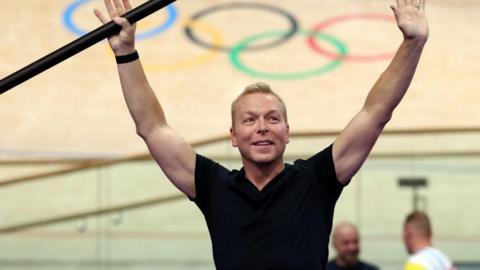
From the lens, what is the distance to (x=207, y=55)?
12180 millimetres

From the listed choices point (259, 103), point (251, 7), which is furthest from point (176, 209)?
point (251, 7)

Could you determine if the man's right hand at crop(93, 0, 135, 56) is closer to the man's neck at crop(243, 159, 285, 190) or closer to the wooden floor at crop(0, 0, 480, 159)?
the man's neck at crop(243, 159, 285, 190)

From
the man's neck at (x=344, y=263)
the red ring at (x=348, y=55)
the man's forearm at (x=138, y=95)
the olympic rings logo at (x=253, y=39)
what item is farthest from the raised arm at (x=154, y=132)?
the red ring at (x=348, y=55)

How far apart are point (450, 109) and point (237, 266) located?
9110mm

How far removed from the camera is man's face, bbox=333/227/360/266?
16.4 ft

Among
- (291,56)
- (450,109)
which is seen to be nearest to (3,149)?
(291,56)

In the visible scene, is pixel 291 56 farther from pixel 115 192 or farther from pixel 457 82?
pixel 115 192

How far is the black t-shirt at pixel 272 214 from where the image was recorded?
7.45 ft

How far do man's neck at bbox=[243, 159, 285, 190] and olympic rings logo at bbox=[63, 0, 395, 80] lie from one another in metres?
9.10

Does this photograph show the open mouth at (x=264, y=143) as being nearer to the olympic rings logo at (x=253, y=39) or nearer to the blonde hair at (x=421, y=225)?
the blonde hair at (x=421, y=225)

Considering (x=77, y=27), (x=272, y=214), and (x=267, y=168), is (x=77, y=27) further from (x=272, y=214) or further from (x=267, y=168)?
(x=272, y=214)

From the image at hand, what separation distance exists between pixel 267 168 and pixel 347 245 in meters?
2.69

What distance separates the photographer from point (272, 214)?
232 centimetres

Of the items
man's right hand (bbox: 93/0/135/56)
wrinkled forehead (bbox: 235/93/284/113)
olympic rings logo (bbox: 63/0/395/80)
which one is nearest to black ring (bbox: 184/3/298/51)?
olympic rings logo (bbox: 63/0/395/80)
